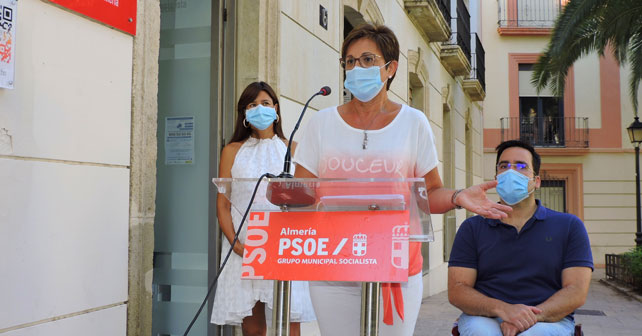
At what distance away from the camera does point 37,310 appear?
3.12m

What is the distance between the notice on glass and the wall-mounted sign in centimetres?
149

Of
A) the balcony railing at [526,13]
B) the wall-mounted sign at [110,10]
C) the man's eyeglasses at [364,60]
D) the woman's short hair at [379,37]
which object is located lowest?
the man's eyeglasses at [364,60]

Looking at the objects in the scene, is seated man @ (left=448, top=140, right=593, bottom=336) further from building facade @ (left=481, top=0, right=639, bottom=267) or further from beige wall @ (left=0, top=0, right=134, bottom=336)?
building facade @ (left=481, top=0, right=639, bottom=267)

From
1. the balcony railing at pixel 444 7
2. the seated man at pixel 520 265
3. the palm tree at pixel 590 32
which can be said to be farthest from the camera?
the balcony railing at pixel 444 7

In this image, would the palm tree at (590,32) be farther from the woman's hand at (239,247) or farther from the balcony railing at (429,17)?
the woman's hand at (239,247)

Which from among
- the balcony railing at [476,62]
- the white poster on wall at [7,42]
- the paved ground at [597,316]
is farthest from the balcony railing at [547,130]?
the white poster on wall at [7,42]

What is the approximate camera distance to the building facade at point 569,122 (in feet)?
78.3

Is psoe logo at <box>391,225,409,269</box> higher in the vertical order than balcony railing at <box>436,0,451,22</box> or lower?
lower

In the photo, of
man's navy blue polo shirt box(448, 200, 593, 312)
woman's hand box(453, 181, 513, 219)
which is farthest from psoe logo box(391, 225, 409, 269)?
man's navy blue polo shirt box(448, 200, 593, 312)

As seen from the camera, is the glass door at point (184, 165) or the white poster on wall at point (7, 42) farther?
the glass door at point (184, 165)

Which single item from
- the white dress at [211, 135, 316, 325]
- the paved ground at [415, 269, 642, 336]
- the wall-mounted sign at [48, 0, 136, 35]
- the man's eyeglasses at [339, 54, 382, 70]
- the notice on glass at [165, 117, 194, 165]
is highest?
the wall-mounted sign at [48, 0, 136, 35]

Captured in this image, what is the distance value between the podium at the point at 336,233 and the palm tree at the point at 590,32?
12.0 metres

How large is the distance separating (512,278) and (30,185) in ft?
7.50

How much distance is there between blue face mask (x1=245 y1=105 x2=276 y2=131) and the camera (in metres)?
4.11
